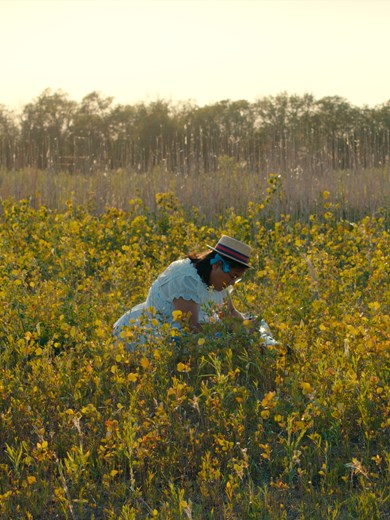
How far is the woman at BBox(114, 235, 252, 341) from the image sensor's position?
4867 mm

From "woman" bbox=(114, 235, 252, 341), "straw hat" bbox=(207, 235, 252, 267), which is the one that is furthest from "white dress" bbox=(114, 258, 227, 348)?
"straw hat" bbox=(207, 235, 252, 267)

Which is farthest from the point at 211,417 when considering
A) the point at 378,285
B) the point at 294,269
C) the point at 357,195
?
the point at 357,195

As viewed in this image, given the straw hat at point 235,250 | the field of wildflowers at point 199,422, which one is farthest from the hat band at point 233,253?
the field of wildflowers at point 199,422

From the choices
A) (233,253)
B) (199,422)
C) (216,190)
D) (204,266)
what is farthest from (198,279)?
(216,190)

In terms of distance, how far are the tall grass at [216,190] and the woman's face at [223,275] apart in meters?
5.26

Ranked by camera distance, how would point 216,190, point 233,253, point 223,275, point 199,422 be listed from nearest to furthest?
1. point 199,422
2. point 233,253
3. point 223,275
4. point 216,190

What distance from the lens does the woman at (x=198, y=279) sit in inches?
192

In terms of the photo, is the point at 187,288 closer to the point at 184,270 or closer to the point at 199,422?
the point at 184,270

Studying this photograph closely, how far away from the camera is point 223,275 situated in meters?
4.95

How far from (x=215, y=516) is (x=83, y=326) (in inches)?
90.9

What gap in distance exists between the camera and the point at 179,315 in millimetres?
4332

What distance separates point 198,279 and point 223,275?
16cm

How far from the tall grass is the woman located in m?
5.16

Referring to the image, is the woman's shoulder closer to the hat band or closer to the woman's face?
the woman's face
